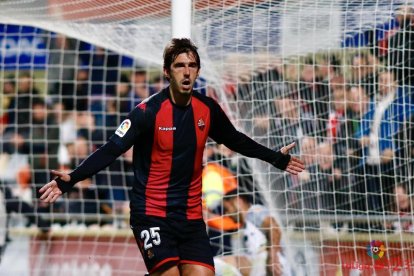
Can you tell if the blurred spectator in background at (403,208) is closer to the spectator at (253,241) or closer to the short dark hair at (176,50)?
the spectator at (253,241)

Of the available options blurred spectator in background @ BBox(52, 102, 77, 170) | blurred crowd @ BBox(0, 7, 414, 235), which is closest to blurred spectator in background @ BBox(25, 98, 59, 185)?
blurred spectator in background @ BBox(52, 102, 77, 170)

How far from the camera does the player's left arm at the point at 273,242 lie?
8.25m

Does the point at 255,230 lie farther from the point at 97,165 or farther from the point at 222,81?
the point at 97,165

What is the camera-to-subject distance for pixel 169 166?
552cm

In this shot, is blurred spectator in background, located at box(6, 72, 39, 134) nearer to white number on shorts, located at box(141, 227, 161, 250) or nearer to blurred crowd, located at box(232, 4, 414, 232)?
blurred crowd, located at box(232, 4, 414, 232)

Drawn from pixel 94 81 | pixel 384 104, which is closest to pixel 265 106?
pixel 384 104

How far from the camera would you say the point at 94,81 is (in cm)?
962

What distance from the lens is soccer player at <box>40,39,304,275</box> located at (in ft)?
17.8

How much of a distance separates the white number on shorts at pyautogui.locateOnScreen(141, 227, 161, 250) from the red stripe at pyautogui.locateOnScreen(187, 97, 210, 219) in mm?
221

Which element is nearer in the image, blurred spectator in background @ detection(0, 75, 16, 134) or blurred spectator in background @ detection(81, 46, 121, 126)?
blurred spectator in background @ detection(81, 46, 121, 126)

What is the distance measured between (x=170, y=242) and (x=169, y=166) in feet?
1.43

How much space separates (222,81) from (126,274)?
233cm

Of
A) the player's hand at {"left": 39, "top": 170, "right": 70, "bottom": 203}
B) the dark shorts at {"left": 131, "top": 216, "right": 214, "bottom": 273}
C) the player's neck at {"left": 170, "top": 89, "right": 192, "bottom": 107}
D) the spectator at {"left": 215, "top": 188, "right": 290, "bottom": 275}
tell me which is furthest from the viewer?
the spectator at {"left": 215, "top": 188, "right": 290, "bottom": 275}

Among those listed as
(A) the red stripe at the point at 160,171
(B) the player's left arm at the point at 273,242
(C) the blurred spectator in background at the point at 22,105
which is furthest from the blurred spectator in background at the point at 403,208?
(C) the blurred spectator in background at the point at 22,105
